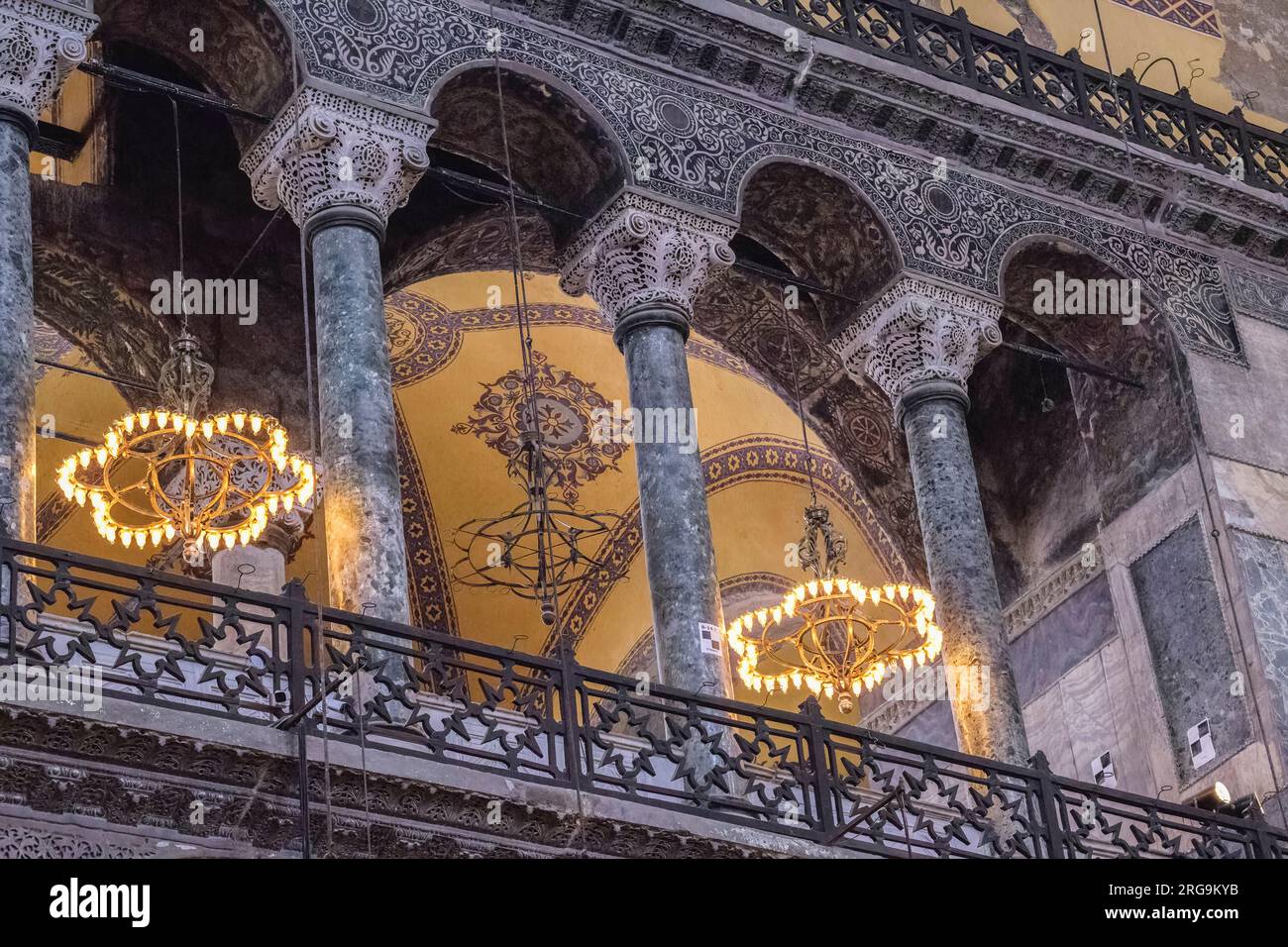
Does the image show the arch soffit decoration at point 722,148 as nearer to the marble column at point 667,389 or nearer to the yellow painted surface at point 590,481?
the marble column at point 667,389

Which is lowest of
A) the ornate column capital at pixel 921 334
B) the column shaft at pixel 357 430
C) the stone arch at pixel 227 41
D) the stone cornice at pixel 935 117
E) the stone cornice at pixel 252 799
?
the stone cornice at pixel 252 799

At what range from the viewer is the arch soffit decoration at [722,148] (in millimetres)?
11391

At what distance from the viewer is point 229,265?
12.7 meters

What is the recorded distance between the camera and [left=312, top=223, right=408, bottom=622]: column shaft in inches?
396

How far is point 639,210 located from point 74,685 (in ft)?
14.7

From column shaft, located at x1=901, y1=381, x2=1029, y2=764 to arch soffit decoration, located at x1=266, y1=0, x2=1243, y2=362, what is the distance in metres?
0.75

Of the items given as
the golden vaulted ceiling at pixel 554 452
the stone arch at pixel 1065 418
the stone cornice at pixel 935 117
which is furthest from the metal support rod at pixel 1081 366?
the golden vaulted ceiling at pixel 554 452

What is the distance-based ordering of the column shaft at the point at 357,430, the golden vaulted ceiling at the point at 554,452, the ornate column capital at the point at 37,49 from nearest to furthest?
the column shaft at the point at 357,430 → the ornate column capital at the point at 37,49 → the golden vaulted ceiling at the point at 554,452

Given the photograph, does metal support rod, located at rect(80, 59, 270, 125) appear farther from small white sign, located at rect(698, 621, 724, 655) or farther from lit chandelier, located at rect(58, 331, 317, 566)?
small white sign, located at rect(698, 621, 724, 655)

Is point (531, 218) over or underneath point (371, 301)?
over

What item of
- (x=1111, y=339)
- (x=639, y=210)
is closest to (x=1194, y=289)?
(x=1111, y=339)

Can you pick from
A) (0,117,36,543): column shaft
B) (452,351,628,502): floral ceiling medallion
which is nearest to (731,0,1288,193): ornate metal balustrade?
(452,351,628,502): floral ceiling medallion

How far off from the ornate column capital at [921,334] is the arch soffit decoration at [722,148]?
122mm

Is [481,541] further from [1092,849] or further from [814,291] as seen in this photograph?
[1092,849]
